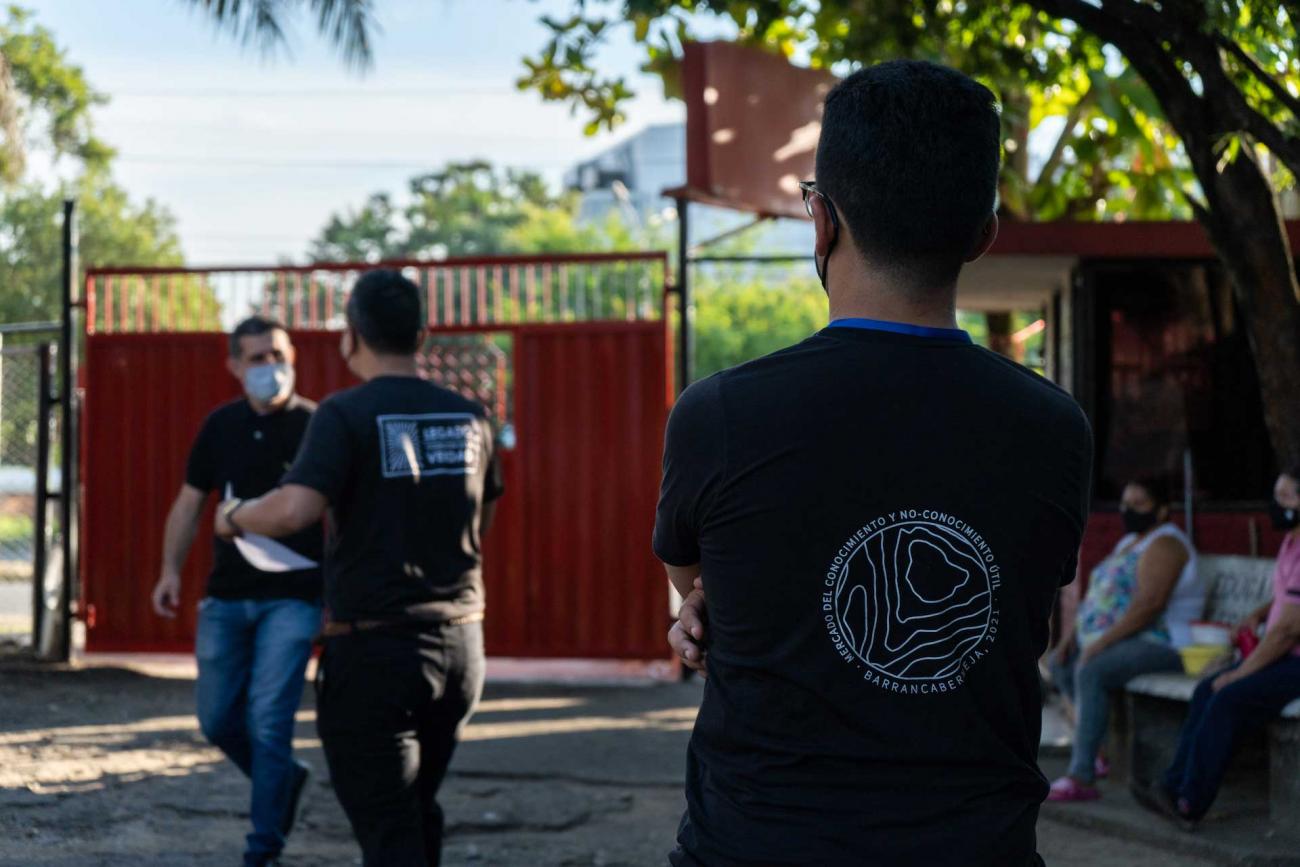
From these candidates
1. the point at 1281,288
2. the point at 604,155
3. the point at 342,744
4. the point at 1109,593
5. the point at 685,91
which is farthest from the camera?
the point at 604,155

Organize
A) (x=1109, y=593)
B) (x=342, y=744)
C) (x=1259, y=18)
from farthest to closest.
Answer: (x=1109, y=593) → (x=1259, y=18) → (x=342, y=744)

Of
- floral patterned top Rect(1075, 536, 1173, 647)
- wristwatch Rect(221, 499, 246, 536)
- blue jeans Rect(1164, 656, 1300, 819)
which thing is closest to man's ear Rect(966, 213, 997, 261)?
wristwatch Rect(221, 499, 246, 536)

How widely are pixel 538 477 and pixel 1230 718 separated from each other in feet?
15.9

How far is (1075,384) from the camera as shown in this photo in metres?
9.20

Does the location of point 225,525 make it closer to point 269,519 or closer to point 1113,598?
point 269,519

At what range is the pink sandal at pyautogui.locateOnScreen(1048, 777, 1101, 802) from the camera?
6.83 metres

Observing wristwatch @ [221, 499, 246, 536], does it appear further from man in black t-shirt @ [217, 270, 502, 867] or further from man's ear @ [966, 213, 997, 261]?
man's ear @ [966, 213, 997, 261]

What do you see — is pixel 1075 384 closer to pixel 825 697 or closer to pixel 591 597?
pixel 591 597

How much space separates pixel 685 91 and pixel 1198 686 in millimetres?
4666

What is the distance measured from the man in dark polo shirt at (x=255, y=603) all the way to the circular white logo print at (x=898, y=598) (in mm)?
3745

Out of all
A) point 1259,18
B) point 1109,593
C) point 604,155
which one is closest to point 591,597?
point 1109,593

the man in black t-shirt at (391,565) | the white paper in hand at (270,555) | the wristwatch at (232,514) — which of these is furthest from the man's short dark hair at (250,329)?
the wristwatch at (232,514)

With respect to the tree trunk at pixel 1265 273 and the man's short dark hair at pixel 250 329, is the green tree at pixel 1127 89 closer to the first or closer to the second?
the tree trunk at pixel 1265 273

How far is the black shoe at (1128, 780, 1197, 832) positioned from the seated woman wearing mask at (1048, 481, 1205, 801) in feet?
1.20
